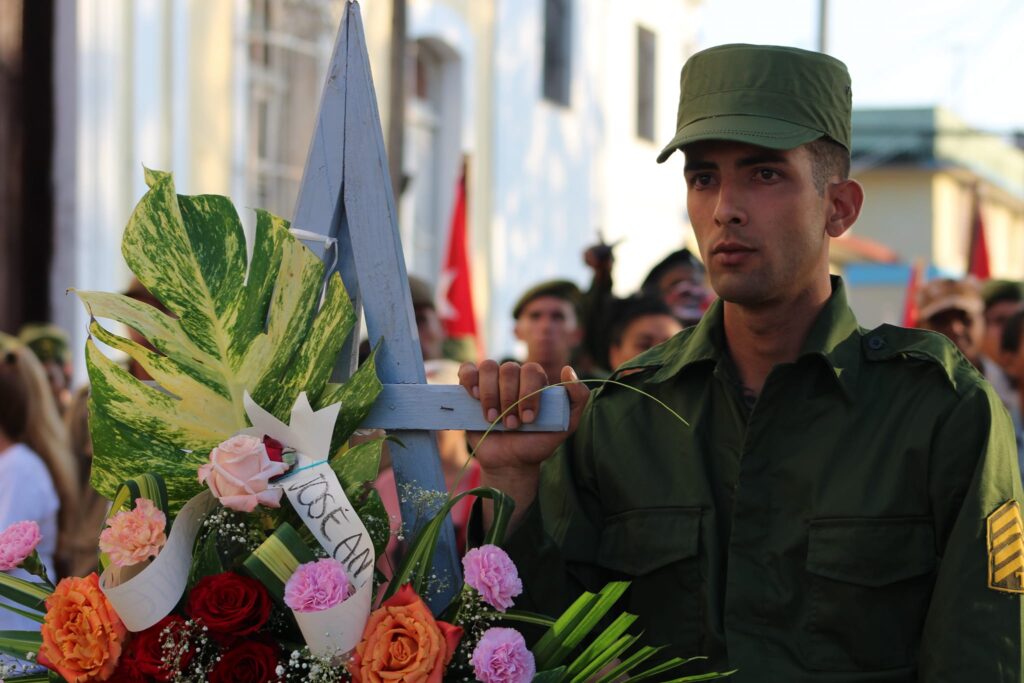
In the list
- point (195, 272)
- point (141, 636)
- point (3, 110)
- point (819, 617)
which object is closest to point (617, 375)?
point (819, 617)

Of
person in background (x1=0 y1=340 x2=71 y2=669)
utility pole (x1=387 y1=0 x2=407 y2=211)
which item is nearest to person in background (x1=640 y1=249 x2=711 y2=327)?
person in background (x1=0 y1=340 x2=71 y2=669)

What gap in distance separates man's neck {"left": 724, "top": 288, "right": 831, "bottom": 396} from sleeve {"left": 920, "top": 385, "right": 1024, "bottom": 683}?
335 millimetres

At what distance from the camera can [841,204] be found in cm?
266

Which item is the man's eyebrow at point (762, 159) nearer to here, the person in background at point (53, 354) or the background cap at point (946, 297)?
the background cap at point (946, 297)

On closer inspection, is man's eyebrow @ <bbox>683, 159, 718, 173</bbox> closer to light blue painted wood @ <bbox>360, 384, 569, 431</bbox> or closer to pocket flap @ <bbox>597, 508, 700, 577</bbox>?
light blue painted wood @ <bbox>360, 384, 569, 431</bbox>

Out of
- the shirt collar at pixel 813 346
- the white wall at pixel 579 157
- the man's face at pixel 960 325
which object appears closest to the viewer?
the shirt collar at pixel 813 346

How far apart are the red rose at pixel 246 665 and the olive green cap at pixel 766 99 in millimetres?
1017

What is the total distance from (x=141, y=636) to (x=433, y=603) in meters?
0.44

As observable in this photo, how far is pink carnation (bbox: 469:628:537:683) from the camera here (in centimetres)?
211

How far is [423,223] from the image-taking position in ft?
46.2

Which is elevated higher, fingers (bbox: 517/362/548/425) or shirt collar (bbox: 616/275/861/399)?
shirt collar (bbox: 616/275/861/399)

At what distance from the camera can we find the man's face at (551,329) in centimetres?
611

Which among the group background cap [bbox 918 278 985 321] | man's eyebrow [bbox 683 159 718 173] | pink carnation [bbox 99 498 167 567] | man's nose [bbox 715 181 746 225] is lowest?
pink carnation [bbox 99 498 167 567]

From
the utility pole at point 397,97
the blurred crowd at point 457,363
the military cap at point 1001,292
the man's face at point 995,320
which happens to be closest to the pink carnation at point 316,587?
the blurred crowd at point 457,363
